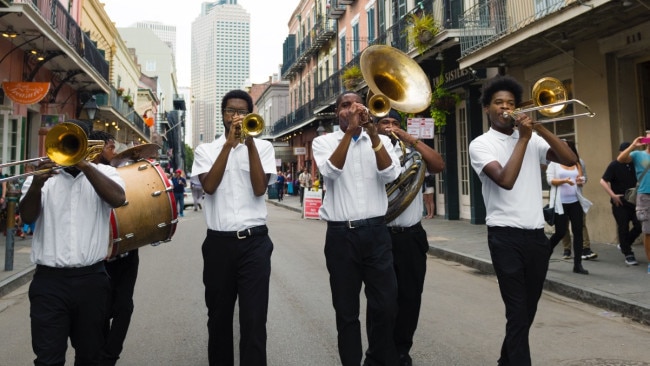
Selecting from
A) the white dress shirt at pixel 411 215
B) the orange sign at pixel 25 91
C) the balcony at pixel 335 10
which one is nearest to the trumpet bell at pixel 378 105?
the white dress shirt at pixel 411 215

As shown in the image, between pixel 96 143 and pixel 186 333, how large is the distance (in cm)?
282

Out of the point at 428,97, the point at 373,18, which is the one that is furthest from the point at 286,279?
the point at 373,18

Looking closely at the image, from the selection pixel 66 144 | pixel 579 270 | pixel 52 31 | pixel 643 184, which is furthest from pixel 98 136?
pixel 52 31

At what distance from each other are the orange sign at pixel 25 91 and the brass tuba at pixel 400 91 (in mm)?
11683

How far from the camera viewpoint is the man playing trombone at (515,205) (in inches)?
126

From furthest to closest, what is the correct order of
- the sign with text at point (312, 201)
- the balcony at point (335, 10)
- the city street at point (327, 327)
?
1. the balcony at point (335, 10)
2. the sign with text at point (312, 201)
3. the city street at point (327, 327)

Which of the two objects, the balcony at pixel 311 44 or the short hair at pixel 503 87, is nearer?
the short hair at pixel 503 87

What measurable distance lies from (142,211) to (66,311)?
1105mm

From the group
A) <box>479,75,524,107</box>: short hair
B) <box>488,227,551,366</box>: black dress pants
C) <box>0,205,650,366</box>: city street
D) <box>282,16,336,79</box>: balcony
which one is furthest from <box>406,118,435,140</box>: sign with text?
<box>282,16,336,79</box>: balcony

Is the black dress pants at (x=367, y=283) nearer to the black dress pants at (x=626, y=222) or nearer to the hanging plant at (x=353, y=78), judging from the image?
the black dress pants at (x=626, y=222)

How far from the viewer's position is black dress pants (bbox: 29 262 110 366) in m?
2.76

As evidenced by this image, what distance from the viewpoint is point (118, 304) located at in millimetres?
3996

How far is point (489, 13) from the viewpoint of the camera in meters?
12.9

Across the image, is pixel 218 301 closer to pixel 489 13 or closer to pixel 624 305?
pixel 624 305
